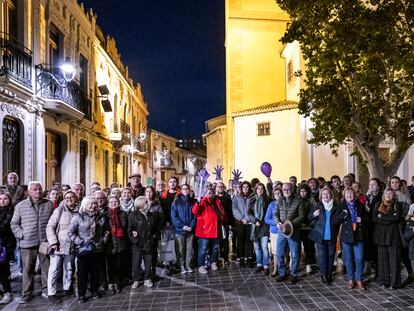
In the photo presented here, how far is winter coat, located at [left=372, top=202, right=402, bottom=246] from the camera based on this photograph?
666 cm

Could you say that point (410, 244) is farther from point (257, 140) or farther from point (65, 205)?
point (257, 140)

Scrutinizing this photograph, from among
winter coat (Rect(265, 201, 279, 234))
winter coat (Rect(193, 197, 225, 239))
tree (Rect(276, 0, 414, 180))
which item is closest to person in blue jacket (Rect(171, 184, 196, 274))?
winter coat (Rect(193, 197, 225, 239))

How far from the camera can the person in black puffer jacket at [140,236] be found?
7133 mm

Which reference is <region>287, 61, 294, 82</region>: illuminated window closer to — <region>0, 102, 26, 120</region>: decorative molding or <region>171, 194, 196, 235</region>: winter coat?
<region>0, 102, 26, 120</region>: decorative molding

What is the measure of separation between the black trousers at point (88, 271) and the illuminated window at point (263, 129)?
14810 millimetres

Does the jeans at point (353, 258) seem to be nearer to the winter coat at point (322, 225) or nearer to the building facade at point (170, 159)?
the winter coat at point (322, 225)

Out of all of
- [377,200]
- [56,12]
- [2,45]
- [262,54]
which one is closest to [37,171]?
[2,45]

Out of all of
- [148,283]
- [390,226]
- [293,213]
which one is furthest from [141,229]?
[390,226]

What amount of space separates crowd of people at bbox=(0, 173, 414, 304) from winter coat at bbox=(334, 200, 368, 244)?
0.02 metres

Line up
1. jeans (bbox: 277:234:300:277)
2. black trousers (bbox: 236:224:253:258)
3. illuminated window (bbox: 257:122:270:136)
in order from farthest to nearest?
illuminated window (bbox: 257:122:270:136)
black trousers (bbox: 236:224:253:258)
jeans (bbox: 277:234:300:277)

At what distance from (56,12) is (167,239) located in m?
10.4

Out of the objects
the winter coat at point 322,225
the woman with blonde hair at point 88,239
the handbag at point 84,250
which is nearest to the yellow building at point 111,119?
the woman with blonde hair at point 88,239

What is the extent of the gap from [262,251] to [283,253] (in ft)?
2.15

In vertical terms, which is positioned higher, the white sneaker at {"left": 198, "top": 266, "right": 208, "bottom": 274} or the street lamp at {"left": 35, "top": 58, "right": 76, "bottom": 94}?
the street lamp at {"left": 35, "top": 58, "right": 76, "bottom": 94}
